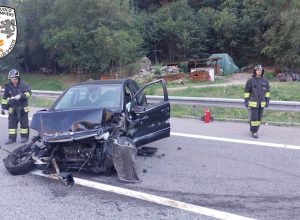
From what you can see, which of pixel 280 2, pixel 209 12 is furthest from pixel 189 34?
pixel 280 2

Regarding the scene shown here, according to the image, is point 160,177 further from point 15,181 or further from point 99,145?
point 15,181

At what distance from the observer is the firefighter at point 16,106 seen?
29.0ft

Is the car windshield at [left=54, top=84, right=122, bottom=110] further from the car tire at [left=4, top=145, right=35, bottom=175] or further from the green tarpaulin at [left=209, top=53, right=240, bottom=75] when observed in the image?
the green tarpaulin at [left=209, top=53, right=240, bottom=75]

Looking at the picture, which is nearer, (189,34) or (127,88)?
(127,88)

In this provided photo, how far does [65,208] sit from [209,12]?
133 feet

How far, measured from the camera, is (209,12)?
141ft

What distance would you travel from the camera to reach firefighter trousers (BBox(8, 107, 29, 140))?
890 centimetres

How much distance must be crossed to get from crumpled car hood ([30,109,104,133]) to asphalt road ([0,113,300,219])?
2.55ft

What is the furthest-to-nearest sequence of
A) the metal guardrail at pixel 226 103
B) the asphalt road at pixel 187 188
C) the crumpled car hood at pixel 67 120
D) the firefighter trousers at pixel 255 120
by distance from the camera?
the metal guardrail at pixel 226 103, the firefighter trousers at pixel 255 120, the crumpled car hood at pixel 67 120, the asphalt road at pixel 187 188

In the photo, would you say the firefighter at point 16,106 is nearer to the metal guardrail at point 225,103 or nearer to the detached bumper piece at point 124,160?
the detached bumper piece at point 124,160

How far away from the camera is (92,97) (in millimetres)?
7105

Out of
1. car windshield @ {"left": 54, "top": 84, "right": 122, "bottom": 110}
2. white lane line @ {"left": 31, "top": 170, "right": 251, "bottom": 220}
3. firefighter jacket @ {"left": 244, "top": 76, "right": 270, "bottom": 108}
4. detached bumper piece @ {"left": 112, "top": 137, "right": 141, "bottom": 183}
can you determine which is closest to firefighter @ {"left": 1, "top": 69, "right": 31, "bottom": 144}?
car windshield @ {"left": 54, "top": 84, "right": 122, "bottom": 110}

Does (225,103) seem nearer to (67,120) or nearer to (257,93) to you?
(257,93)

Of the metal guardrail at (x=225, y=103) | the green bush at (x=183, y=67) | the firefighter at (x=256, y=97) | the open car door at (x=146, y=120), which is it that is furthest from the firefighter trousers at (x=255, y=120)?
the green bush at (x=183, y=67)
